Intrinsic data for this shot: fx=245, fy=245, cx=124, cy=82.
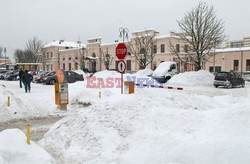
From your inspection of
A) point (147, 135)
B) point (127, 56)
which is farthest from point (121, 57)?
point (127, 56)

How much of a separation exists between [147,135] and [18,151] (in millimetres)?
2936

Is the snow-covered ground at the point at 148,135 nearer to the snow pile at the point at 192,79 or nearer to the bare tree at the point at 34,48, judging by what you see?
the snow pile at the point at 192,79

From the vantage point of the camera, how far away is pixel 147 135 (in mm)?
5613

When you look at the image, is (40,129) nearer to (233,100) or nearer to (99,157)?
(99,157)

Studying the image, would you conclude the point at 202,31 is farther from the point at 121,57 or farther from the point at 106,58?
the point at 106,58

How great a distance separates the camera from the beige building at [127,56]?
43.9 m

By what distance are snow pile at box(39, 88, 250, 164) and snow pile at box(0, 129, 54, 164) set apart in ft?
1.32

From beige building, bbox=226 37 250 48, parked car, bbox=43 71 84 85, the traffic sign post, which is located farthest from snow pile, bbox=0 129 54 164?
beige building, bbox=226 37 250 48

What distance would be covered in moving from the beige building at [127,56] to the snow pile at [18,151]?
89.2ft

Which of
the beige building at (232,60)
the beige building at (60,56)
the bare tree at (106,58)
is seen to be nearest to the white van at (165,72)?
the beige building at (232,60)

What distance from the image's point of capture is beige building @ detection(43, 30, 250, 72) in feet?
144

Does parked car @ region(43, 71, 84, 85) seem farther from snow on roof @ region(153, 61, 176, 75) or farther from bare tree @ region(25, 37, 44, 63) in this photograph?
bare tree @ region(25, 37, 44, 63)

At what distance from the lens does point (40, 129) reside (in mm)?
8680

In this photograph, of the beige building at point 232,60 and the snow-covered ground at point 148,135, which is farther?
the beige building at point 232,60
